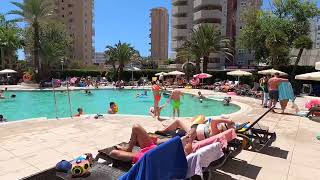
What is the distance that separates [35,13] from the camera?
34.0 metres

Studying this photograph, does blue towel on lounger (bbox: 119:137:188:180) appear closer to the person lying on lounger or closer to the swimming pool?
the person lying on lounger

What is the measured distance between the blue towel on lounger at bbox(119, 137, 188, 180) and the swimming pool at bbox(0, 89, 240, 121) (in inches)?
528

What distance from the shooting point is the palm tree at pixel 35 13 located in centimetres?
3369

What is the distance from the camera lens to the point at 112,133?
876 centimetres

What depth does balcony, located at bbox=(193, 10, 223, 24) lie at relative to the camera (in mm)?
58094

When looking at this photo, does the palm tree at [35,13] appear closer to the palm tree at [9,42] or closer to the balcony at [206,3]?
the palm tree at [9,42]

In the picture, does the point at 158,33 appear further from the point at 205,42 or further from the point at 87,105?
the point at 87,105

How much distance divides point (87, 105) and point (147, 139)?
54.6 feet

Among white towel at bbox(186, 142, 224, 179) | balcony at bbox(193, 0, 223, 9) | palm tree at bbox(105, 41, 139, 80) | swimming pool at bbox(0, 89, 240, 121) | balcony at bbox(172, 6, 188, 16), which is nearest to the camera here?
white towel at bbox(186, 142, 224, 179)

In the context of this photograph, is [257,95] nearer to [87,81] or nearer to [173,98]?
[173,98]

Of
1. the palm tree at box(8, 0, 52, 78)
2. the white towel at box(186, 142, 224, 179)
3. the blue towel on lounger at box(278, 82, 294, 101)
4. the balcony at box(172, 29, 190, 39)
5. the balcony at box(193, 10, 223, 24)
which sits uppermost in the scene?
the balcony at box(193, 10, 223, 24)

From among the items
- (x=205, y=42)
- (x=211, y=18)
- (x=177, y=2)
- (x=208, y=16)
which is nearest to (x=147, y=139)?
(x=205, y=42)

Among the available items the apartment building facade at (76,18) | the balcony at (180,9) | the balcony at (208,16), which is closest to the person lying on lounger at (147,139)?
the balcony at (208,16)

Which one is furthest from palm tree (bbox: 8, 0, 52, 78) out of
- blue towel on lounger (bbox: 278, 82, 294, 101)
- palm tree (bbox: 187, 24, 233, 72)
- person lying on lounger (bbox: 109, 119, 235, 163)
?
person lying on lounger (bbox: 109, 119, 235, 163)
